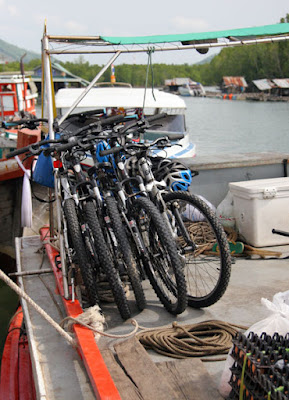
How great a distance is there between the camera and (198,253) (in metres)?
5.02

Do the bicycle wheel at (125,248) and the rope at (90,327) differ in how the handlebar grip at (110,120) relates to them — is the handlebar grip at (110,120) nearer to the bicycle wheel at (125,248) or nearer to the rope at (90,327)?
the bicycle wheel at (125,248)

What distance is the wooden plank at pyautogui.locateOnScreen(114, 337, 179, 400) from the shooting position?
2.90m

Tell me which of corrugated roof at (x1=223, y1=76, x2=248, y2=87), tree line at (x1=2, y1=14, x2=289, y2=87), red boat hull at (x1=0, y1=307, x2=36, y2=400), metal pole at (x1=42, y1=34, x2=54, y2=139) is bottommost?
red boat hull at (x1=0, y1=307, x2=36, y2=400)

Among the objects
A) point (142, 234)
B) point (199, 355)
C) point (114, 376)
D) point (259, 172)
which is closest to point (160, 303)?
point (142, 234)

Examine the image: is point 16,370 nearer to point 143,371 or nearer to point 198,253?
point 198,253

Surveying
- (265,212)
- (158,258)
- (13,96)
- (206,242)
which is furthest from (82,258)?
(13,96)

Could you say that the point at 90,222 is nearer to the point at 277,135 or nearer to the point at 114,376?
the point at 114,376

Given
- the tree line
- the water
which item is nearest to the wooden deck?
the water

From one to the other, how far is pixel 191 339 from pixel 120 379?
2.19 feet

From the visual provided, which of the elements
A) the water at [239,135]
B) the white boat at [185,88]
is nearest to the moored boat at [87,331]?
the water at [239,135]

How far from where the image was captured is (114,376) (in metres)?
3.09

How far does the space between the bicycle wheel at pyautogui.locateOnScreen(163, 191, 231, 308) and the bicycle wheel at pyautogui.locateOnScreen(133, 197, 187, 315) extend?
0.51 ft

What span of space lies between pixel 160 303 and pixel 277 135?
33692 millimetres

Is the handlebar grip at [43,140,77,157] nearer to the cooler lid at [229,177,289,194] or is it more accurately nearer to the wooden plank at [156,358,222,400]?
the wooden plank at [156,358,222,400]
